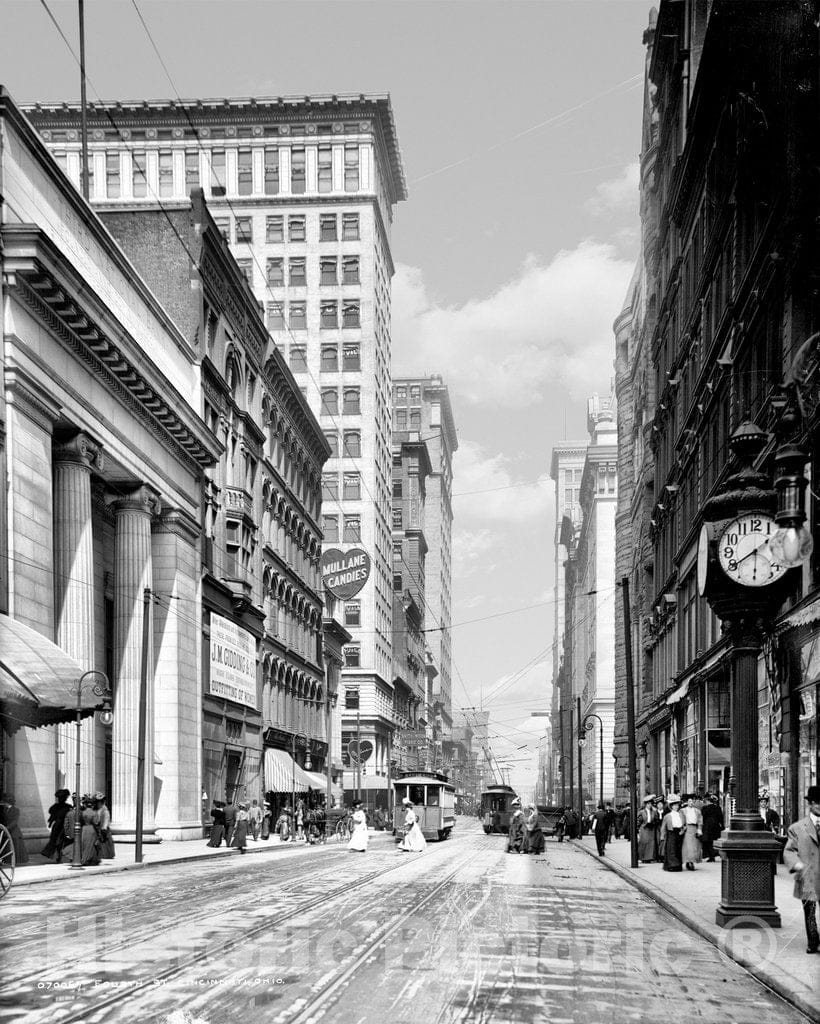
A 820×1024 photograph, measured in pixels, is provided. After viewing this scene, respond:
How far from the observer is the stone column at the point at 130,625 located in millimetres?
42250

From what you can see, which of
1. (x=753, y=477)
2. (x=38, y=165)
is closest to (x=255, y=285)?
(x=38, y=165)

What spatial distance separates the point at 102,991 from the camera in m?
10.4

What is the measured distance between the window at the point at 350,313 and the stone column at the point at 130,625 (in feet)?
206

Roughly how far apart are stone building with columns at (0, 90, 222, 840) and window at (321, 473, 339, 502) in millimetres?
56129

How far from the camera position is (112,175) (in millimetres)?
→ 99250

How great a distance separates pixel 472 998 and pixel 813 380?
17.6 m

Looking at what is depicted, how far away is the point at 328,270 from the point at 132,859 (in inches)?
3001

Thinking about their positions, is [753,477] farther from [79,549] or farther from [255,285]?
[255,285]

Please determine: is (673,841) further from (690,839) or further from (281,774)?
(281,774)

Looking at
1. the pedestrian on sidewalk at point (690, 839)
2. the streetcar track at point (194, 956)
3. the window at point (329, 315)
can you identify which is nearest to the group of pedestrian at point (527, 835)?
the pedestrian on sidewalk at point (690, 839)

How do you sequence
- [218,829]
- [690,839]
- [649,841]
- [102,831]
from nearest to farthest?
[690,839]
[102,831]
[649,841]
[218,829]

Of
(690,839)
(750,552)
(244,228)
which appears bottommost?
(690,839)

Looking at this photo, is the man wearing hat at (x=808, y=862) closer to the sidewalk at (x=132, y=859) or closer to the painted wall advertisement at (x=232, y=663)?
the sidewalk at (x=132, y=859)

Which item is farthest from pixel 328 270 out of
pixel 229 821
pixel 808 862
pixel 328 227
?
pixel 808 862
